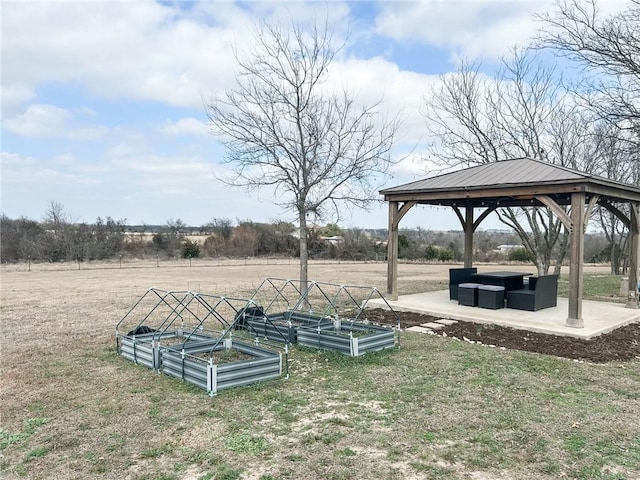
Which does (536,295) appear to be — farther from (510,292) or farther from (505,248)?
(505,248)

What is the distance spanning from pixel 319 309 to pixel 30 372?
19.8 feet

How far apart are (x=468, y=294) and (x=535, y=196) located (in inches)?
99.5

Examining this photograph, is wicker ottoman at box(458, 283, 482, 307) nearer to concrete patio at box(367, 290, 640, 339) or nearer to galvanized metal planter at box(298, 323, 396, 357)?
concrete patio at box(367, 290, 640, 339)

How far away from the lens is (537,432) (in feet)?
12.4

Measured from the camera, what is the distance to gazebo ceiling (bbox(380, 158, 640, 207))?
26.3 ft

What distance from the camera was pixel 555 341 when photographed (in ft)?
23.2

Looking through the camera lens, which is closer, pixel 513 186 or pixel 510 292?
pixel 513 186

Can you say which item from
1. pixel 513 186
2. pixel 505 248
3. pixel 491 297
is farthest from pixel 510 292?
pixel 505 248

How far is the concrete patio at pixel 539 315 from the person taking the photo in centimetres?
767

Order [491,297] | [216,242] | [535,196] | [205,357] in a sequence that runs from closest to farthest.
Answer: [205,357] < [535,196] < [491,297] < [216,242]

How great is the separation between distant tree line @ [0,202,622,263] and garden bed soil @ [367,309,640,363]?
2344 cm

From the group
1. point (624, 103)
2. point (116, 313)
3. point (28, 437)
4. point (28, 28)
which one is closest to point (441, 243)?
point (624, 103)

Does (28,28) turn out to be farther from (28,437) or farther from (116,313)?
(28,437)

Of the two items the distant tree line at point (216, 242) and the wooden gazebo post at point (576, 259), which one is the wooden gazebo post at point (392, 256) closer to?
the wooden gazebo post at point (576, 259)
